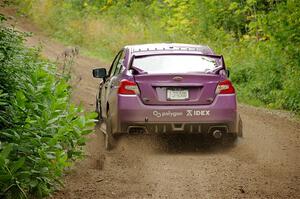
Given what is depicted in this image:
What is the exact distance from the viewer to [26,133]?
670 centimetres

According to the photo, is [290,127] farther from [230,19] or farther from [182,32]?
[182,32]

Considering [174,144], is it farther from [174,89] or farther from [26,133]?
[26,133]

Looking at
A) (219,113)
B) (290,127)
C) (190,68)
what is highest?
(190,68)

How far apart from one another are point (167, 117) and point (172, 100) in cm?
24

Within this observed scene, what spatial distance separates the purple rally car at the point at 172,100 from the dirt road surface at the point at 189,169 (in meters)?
0.33

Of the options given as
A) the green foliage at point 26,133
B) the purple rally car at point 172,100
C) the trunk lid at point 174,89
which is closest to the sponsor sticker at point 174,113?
the purple rally car at point 172,100

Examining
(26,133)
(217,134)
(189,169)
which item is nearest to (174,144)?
(217,134)

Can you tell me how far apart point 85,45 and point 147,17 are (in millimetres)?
3390

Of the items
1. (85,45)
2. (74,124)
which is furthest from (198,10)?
(74,124)

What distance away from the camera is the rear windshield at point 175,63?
9.90 metres

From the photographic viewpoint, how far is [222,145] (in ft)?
34.0

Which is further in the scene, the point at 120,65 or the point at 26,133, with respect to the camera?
the point at 120,65

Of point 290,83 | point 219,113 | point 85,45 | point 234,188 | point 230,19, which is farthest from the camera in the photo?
point 85,45

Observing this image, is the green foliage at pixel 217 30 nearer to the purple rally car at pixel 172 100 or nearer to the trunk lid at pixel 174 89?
the purple rally car at pixel 172 100
